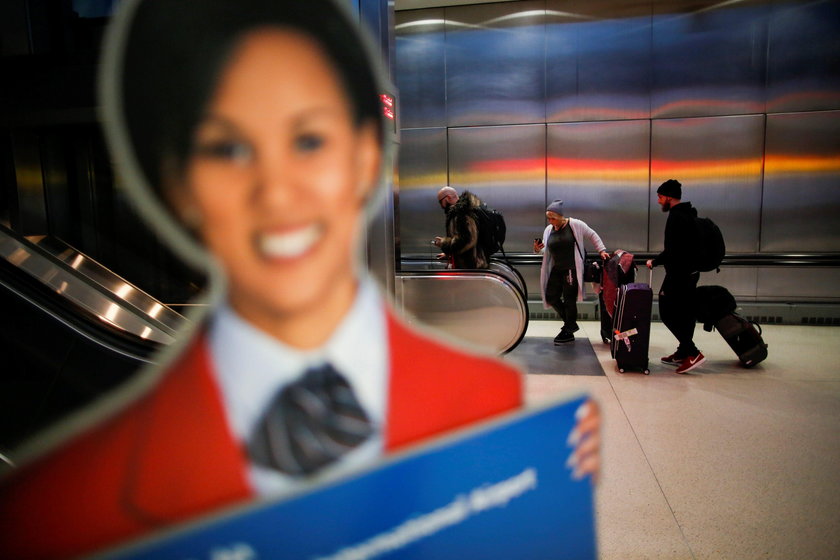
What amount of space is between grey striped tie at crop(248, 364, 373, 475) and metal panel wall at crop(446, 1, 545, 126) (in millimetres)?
7043

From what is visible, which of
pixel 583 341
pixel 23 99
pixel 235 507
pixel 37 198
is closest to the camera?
pixel 235 507

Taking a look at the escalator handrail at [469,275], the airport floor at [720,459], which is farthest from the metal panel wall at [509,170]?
the escalator handrail at [469,275]

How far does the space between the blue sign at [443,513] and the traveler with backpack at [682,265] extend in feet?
12.5

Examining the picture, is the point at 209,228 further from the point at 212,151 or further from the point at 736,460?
the point at 736,460

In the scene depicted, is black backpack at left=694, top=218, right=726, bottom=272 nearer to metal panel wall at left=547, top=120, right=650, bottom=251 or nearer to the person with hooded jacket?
the person with hooded jacket

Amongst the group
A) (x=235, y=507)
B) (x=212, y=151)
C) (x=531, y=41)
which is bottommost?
(x=235, y=507)

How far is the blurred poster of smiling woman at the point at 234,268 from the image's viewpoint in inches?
31.3

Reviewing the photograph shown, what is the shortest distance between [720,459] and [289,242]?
2963mm

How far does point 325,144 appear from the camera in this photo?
898 mm

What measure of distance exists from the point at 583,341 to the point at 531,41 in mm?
4162

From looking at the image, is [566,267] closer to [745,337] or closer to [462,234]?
[745,337]

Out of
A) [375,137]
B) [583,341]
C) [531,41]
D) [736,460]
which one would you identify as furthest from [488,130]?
[375,137]

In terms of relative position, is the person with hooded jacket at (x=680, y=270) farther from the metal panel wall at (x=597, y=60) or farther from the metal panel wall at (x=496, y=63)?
the metal panel wall at (x=496, y=63)

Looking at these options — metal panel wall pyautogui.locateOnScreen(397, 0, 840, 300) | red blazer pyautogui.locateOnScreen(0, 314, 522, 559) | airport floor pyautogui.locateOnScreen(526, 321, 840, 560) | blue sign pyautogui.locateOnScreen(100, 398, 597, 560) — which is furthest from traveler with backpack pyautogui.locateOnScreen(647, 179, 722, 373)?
red blazer pyautogui.locateOnScreen(0, 314, 522, 559)
